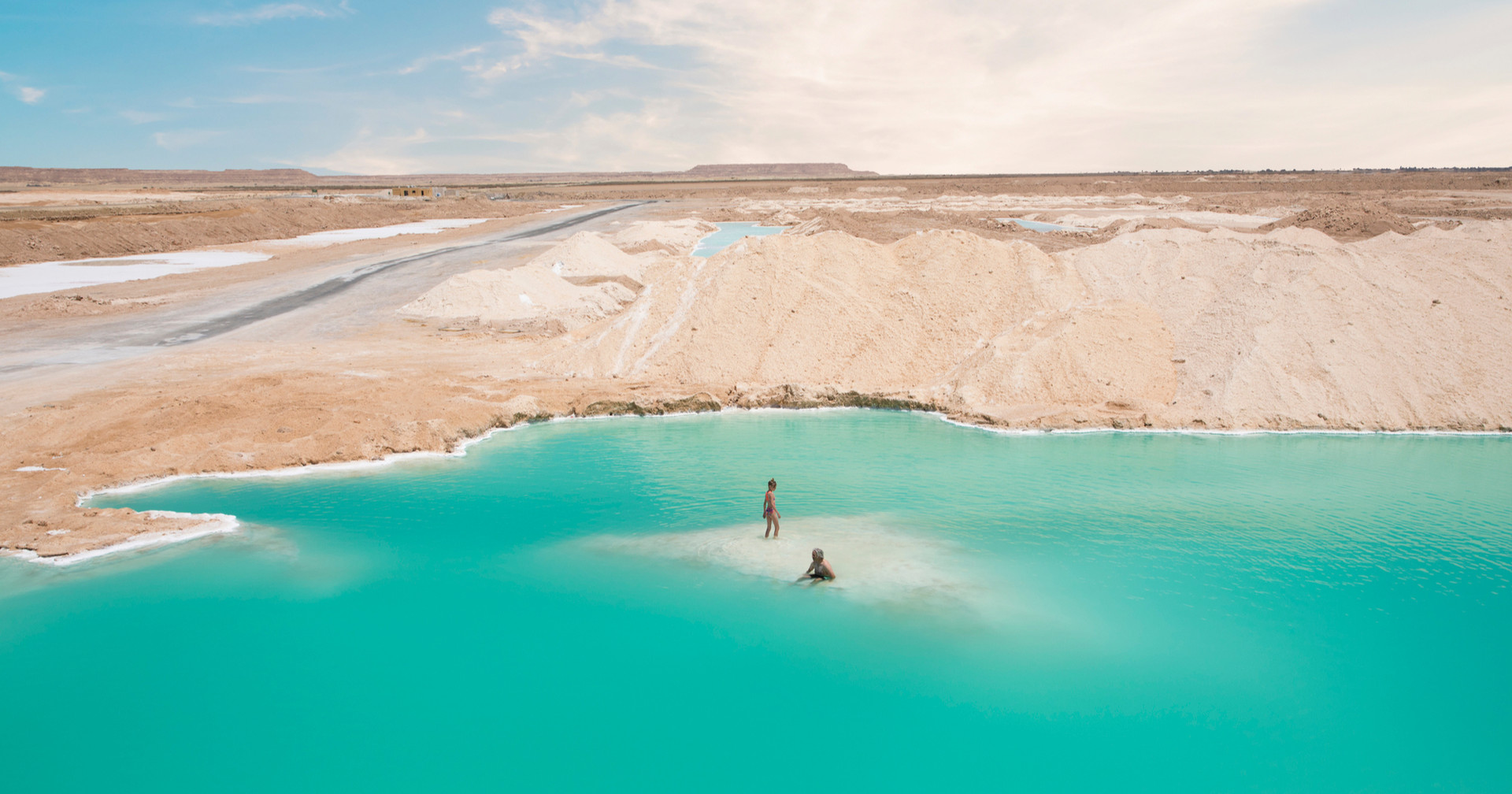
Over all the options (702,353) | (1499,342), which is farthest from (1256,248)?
(702,353)

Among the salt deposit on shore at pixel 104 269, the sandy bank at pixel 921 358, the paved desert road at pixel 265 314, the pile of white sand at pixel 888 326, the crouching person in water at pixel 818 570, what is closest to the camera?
the crouching person in water at pixel 818 570

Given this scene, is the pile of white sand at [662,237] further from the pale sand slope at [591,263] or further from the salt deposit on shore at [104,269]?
the salt deposit on shore at [104,269]

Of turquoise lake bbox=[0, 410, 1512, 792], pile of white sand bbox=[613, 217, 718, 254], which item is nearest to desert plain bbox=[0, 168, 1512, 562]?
turquoise lake bbox=[0, 410, 1512, 792]

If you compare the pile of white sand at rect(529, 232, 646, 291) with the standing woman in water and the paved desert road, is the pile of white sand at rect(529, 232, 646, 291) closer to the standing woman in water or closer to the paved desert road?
the paved desert road

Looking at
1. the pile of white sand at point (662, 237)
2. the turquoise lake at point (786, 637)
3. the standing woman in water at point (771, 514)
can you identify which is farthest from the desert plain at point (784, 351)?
the pile of white sand at point (662, 237)

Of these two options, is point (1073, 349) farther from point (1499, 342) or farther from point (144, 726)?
point (144, 726)

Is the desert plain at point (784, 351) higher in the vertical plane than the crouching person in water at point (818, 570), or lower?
higher

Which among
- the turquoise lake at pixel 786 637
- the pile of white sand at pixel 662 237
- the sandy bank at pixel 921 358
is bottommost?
the turquoise lake at pixel 786 637
